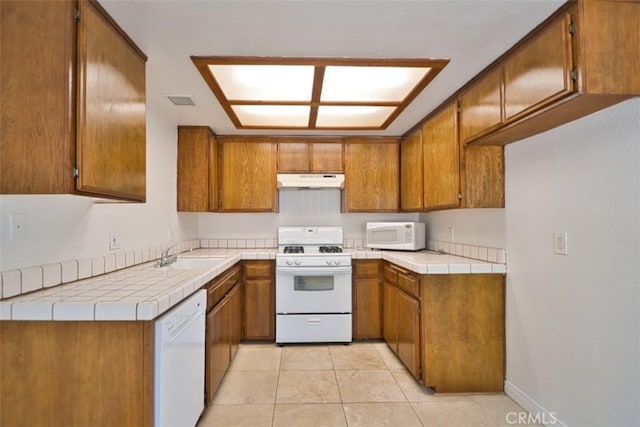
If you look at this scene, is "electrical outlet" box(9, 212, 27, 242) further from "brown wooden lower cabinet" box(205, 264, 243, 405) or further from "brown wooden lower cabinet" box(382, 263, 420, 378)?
"brown wooden lower cabinet" box(382, 263, 420, 378)

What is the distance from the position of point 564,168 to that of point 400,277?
4.72 ft

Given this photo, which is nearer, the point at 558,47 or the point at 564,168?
the point at 558,47

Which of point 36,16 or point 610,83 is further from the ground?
point 36,16

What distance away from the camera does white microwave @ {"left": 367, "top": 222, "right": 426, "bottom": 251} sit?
340 centimetres

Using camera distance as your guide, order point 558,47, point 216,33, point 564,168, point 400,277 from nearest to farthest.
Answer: point 558,47 → point 216,33 → point 564,168 → point 400,277

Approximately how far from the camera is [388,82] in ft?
7.50

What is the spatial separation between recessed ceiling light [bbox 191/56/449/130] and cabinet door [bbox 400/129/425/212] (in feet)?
1.48

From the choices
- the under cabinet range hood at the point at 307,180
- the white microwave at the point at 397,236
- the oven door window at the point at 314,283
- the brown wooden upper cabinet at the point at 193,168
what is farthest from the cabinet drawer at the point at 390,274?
the brown wooden upper cabinet at the point at 193,168

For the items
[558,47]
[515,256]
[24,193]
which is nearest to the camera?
[24,193]

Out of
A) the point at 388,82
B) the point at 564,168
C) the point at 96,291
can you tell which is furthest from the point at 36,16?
the point at 564,168

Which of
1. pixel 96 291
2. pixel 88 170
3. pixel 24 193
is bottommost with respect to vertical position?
pixel 96 291

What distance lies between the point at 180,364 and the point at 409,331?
67.2 inches

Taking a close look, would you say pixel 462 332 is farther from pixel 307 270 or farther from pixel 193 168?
pixel 193 168

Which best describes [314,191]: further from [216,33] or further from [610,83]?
[610,83]
